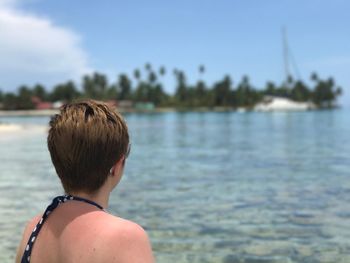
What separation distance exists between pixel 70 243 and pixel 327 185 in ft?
44.2

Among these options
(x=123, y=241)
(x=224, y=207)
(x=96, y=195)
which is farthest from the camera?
(x=224, y=207)

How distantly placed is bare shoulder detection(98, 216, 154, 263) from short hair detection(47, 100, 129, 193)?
25cm

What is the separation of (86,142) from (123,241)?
0.43 meters

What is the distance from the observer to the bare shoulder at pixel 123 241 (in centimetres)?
204

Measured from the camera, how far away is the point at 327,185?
14.7 m

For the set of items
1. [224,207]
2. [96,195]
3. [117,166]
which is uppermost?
[117,166]

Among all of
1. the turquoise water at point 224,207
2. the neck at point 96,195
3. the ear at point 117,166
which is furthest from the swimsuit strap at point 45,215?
the turquoise water at point 224,207

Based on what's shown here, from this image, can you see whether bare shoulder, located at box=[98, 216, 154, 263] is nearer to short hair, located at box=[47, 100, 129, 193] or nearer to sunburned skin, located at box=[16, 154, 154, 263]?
sunburned skin, located at box=[16, 154, 154, 263]

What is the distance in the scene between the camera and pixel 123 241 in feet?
6.72

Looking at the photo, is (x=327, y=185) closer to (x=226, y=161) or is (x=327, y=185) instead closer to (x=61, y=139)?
(x=226, y=161)

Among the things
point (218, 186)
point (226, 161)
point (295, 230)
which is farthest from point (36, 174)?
point (295, 230)

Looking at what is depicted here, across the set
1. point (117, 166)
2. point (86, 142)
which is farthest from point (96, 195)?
point (86, 142)

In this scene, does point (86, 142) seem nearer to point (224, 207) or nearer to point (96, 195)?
point (96, 195)

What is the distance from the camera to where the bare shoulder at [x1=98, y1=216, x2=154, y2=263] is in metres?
2.04
